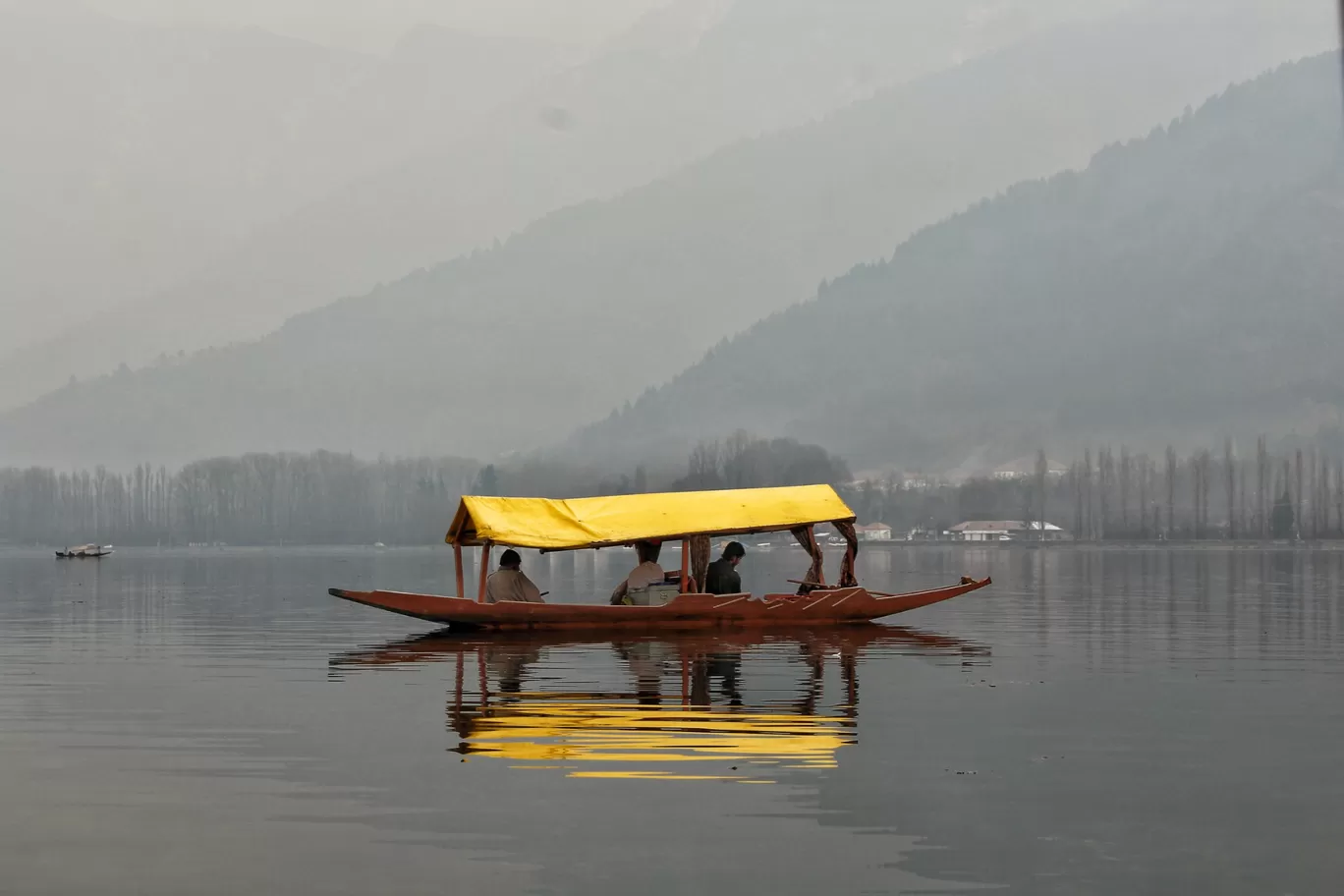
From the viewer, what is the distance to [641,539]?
37312mm

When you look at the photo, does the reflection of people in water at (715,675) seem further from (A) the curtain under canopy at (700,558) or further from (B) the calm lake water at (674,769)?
(A) the curtain under canopy at (700,558)

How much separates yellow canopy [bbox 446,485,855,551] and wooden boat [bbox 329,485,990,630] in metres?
0.03

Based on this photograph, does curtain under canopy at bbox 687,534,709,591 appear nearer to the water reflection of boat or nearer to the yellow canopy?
the yellow canopy

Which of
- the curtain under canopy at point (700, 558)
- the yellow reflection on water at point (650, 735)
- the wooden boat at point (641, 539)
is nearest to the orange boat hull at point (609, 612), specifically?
the wooden boat at point (641, 539)

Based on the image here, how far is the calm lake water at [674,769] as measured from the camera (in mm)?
12633

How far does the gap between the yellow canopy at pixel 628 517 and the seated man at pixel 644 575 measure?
44.4 inches

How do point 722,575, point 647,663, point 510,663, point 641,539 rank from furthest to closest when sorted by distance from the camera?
point 722,575
point 641,539
point 510,663
point 647,663

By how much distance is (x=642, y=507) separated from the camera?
38.0m

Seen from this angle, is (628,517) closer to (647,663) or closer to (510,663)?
(647,663)

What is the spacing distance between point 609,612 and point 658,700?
13213 mm

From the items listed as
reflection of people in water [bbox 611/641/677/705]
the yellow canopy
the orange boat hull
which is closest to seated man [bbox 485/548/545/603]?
the orange boat hull

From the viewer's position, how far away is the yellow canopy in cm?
3656

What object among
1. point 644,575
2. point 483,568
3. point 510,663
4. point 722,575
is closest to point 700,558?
point 722,575

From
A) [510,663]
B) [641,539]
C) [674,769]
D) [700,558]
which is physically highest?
[641,539]
